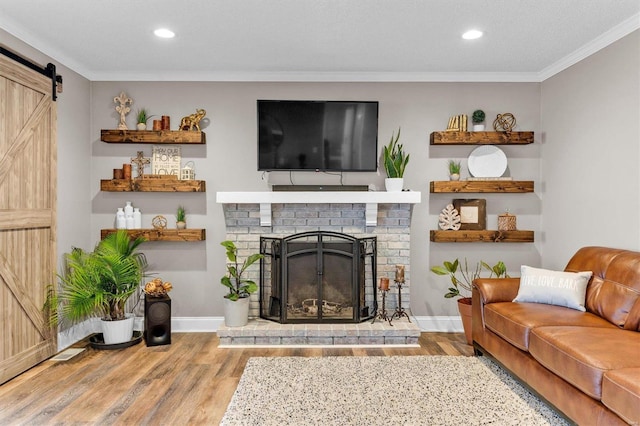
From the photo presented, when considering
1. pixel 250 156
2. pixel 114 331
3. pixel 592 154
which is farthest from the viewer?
pixel 250 156

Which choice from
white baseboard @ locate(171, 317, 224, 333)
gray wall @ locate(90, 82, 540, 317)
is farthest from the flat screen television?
white baseboard @ locate(171, 317, 224, 333)

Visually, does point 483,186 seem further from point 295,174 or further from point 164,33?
point 164,33

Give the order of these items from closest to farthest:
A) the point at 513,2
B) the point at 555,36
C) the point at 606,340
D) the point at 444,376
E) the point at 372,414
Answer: the point at 606,340 → the point at 372,414 → the point at 513,2 → the point at 444,376 → the point at 555,36

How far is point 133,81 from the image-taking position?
468cm

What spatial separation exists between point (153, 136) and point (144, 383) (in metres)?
2.28

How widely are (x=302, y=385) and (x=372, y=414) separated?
61 centimetres

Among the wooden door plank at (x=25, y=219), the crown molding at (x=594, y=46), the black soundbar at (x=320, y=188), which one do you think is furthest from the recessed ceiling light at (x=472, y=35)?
the wooden door plank at (x=25, y=219)

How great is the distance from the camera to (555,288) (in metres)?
3.37

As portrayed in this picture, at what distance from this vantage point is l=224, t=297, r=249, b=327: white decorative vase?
169 inches

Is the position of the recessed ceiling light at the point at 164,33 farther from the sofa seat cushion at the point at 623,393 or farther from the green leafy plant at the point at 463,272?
the sofa seat cushion at the point at 623,393

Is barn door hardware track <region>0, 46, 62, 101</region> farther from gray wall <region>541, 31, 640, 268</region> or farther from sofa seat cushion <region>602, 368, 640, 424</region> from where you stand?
gray wall <region>541, 31, 640, 268</region>

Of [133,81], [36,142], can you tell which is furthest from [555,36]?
[36,142]

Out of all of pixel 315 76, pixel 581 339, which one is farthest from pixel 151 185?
pixel 581 339

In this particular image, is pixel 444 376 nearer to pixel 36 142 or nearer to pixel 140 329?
pixel 140 329
